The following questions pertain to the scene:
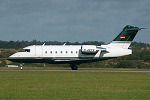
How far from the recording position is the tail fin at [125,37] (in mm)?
49594

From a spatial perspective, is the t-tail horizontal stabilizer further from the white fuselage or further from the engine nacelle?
the engine nacelle

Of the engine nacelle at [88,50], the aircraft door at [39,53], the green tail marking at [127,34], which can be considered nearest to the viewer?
the aircraft door at [39,53]

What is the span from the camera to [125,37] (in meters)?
49.8

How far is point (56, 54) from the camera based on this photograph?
155 ft

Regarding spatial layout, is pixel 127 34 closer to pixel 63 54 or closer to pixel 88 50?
pixel 88 50

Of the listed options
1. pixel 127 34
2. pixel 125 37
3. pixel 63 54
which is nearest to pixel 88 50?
pixel 63 54

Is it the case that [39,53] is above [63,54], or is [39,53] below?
above

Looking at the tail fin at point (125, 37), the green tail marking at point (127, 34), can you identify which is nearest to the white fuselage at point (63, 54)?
the tail fin at point (125, 37)

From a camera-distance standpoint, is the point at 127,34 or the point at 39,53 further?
the point at 127,34

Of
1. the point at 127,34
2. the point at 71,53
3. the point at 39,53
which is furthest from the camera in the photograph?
the point at 127,34

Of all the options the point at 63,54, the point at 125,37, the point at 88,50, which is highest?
the point at 125,37

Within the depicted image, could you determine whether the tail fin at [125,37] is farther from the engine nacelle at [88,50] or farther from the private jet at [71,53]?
the engine nacelle at [88,50]

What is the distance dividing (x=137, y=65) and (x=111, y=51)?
2318 centimetres

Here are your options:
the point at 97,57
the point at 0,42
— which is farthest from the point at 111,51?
the point at 0,42
